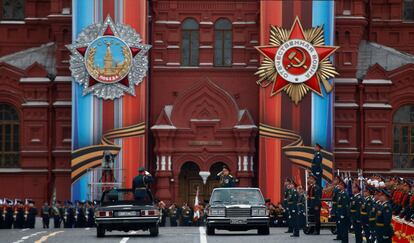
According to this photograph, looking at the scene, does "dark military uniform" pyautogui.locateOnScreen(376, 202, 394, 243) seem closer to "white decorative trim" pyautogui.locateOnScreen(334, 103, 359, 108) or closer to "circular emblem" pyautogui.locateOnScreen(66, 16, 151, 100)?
"circular emblem" pyautogui.locateOnScreen(66, 16, 151, 100)

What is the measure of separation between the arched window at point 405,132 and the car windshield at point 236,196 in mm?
23170

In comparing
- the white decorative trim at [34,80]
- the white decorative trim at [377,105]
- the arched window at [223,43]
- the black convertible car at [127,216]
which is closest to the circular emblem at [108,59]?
the white decorative trim at [34,80]

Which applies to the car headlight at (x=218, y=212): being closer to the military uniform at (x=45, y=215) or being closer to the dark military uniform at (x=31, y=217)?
the dark military uniform at (x=31, y=217)

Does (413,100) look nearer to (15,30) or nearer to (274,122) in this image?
(274,122)

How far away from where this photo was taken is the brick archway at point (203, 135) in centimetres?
6284

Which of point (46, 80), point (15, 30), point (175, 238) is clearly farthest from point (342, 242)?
point (15, 30)

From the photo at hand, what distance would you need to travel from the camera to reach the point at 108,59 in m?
61.9

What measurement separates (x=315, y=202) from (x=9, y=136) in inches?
1072

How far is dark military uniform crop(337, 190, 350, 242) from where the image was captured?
3672 cm

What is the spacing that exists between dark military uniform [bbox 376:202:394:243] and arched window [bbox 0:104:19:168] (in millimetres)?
36208

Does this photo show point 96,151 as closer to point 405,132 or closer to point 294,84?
point 294,84

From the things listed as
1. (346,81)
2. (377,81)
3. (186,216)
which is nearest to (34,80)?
(186,216)

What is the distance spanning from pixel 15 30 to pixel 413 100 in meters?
20.7

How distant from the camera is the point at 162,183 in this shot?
6269 cm
